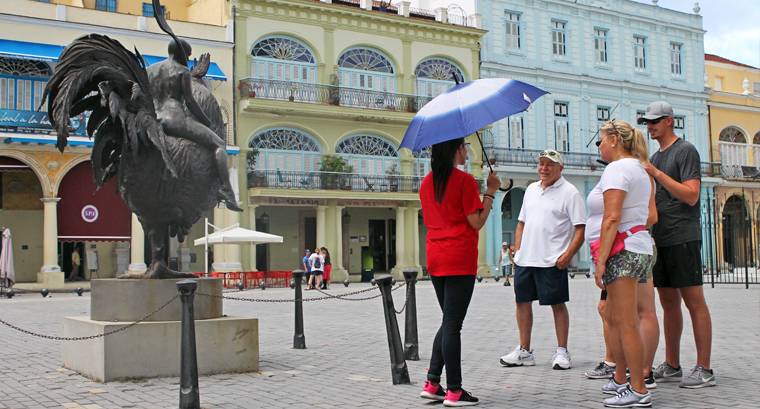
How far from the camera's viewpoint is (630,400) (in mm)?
5699

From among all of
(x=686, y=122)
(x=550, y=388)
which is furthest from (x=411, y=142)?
(x=686, y=122)

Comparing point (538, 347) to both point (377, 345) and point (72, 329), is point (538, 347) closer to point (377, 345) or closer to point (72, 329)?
point (377, 345)

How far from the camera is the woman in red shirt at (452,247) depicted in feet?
19.7

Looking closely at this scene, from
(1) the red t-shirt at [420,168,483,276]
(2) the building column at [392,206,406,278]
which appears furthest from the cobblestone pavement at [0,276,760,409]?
(2) the building column at [392,206,406,278]

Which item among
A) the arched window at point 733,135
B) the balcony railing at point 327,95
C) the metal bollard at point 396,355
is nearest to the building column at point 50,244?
the balcony railing at point 327,95

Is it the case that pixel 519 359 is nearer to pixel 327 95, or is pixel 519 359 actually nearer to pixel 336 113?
pixel 336 113

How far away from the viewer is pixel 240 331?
25.8 ft

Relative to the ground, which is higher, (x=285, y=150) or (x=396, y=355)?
(x=285, y=150)

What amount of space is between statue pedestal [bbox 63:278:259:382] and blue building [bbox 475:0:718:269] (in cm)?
2959

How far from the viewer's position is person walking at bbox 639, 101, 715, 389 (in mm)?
6637

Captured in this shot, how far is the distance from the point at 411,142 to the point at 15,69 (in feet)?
82.2

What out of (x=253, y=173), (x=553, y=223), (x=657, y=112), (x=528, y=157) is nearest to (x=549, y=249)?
(x=553, y=223)

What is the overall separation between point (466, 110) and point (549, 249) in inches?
86.1

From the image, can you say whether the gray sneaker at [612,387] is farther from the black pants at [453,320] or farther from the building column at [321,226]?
the building column at [321,226]
